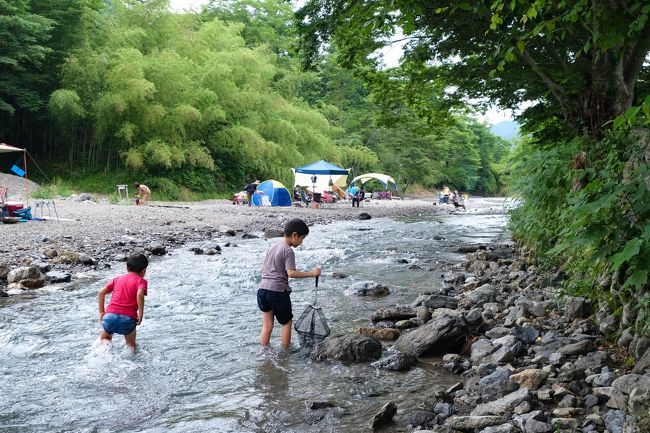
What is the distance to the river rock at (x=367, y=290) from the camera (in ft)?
28.3

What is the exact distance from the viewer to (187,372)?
508 cm

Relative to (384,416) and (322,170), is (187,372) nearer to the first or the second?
(384,416)

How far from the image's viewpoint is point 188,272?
408 inches

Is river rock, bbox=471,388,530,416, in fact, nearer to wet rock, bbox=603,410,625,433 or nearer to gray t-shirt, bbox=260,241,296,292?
wet rock, bbox=603,410,625,433

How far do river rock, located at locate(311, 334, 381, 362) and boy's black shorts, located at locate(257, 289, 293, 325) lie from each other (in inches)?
19.7

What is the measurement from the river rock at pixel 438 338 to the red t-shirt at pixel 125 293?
280 cm

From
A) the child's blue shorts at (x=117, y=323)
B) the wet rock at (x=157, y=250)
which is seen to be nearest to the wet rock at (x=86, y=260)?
the wet rock at (x=157, y=250)

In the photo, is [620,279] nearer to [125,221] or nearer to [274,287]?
[274,287]

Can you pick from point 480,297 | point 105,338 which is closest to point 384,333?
point 480,297

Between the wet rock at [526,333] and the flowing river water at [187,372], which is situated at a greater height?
the wet rock at [526,333]

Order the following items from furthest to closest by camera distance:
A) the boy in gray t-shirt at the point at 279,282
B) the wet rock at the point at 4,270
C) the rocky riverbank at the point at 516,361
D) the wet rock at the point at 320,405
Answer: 1. the wet rock at the point at 4,270
2. the boy in gray t-shirt at the point at 279,282
3. the wet rock at the point at 320,405
4. the rocky riverbank at the point at 516,361

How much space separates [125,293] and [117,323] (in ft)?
1.09

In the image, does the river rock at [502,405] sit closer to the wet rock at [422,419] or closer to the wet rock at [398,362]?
the wet rock at [422,419]

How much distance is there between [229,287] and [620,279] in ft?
20.5
